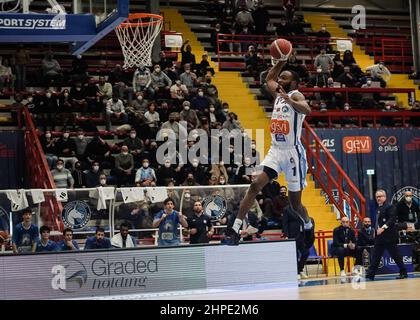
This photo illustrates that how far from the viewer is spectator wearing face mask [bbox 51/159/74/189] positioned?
19.2 metres

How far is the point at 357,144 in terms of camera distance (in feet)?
81.7

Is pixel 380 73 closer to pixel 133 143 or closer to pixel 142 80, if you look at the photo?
pixel 142 80

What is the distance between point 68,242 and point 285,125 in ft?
19.0

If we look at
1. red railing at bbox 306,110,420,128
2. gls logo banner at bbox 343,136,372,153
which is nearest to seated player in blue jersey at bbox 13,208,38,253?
red railing at bbox 306,110,420,128

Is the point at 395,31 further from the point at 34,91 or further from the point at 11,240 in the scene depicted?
the point at 11,240

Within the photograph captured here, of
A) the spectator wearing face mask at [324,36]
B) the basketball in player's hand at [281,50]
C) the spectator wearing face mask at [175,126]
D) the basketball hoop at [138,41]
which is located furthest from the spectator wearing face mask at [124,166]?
the spectator wearing face mask at [324,36]

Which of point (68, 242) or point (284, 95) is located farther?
point (68, 242)

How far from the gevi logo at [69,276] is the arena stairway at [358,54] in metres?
19.5

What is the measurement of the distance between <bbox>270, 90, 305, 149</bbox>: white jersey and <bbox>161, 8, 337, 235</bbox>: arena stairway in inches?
437

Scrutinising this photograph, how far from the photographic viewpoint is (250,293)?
37.0ft

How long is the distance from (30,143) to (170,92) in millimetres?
4774

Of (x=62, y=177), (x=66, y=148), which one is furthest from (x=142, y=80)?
(x=62, y=177)

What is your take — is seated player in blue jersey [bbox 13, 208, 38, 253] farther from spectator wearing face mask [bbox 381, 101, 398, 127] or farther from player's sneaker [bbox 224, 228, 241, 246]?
spectator wearing face mask [bbox 381, 101, 398, 127]

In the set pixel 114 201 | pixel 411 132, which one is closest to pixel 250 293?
pixel 114 201
